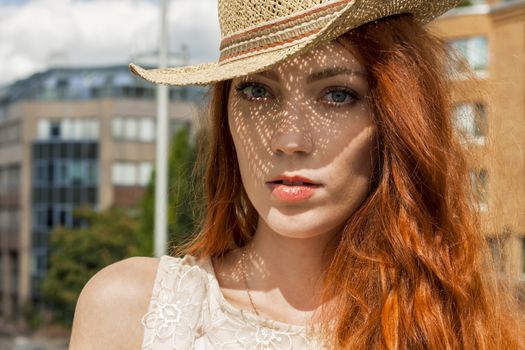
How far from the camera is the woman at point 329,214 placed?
2.04 m

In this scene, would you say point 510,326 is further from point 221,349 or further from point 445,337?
point 221,349

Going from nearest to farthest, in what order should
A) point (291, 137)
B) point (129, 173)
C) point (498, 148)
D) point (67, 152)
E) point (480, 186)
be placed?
point (291, 137), point (480, 186), point (498, 148), point (67, 152), point (129, 173)

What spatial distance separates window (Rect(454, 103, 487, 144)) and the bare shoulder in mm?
811

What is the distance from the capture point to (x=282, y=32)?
2021 mm

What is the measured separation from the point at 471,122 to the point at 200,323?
2.90 ft

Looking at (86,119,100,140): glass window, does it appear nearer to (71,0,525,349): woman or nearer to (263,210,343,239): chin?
(71,0,525,349): woman

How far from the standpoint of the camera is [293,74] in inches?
80.8

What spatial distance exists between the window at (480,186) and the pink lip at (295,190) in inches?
19.8

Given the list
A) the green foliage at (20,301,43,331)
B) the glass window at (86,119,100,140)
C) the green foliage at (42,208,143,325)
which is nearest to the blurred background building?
the glass window at (86,119,100,140)

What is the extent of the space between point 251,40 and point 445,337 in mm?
756

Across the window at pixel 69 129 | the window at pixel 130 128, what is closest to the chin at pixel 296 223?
the window at pixel 130 128

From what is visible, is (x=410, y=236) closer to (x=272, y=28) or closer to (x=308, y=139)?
(x=308, y=139)

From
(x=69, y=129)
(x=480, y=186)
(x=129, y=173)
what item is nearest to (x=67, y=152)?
(x=69, y=129)

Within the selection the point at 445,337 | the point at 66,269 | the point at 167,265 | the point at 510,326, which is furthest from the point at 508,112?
the point at 66,269
